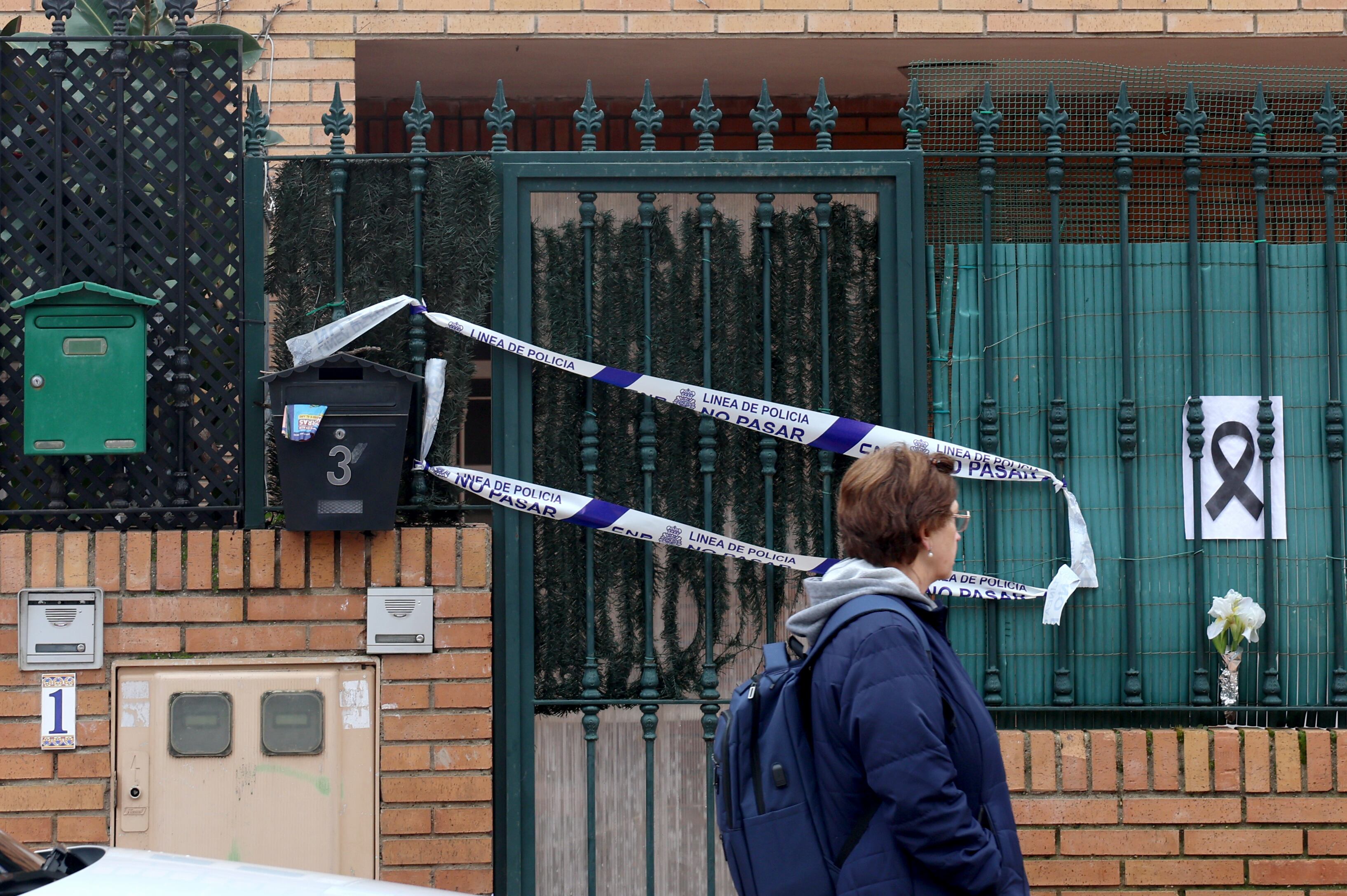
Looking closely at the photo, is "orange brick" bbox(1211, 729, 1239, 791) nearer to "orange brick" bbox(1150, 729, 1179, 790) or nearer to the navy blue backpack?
"orange brick" bbox(1150, 729, 1179, 790)

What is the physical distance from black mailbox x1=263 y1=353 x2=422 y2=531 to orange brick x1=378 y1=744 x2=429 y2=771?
2.12 ft

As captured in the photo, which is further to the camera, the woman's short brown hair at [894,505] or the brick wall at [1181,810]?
the brick wall at [1181,810]

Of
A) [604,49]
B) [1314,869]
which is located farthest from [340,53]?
[1314,869]

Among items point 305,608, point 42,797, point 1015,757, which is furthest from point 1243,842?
point 42,797

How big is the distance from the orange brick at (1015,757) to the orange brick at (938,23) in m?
3.60

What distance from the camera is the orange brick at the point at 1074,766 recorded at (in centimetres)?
365

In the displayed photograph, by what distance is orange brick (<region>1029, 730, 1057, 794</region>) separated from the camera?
3652mm

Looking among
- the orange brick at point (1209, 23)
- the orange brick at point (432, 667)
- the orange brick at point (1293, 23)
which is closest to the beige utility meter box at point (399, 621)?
the orange brick at point (432, 667)

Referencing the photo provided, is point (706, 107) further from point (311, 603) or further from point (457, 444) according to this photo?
point (311, 603)

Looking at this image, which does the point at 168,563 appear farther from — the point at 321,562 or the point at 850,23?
the point at 850,23

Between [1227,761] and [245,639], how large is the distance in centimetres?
292

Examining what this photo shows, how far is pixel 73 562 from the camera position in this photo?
3.65 meters

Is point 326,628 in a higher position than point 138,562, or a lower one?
lower

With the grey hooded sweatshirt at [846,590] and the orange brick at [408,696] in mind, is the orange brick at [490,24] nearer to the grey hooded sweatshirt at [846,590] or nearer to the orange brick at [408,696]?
the orange brick at [408,696]
